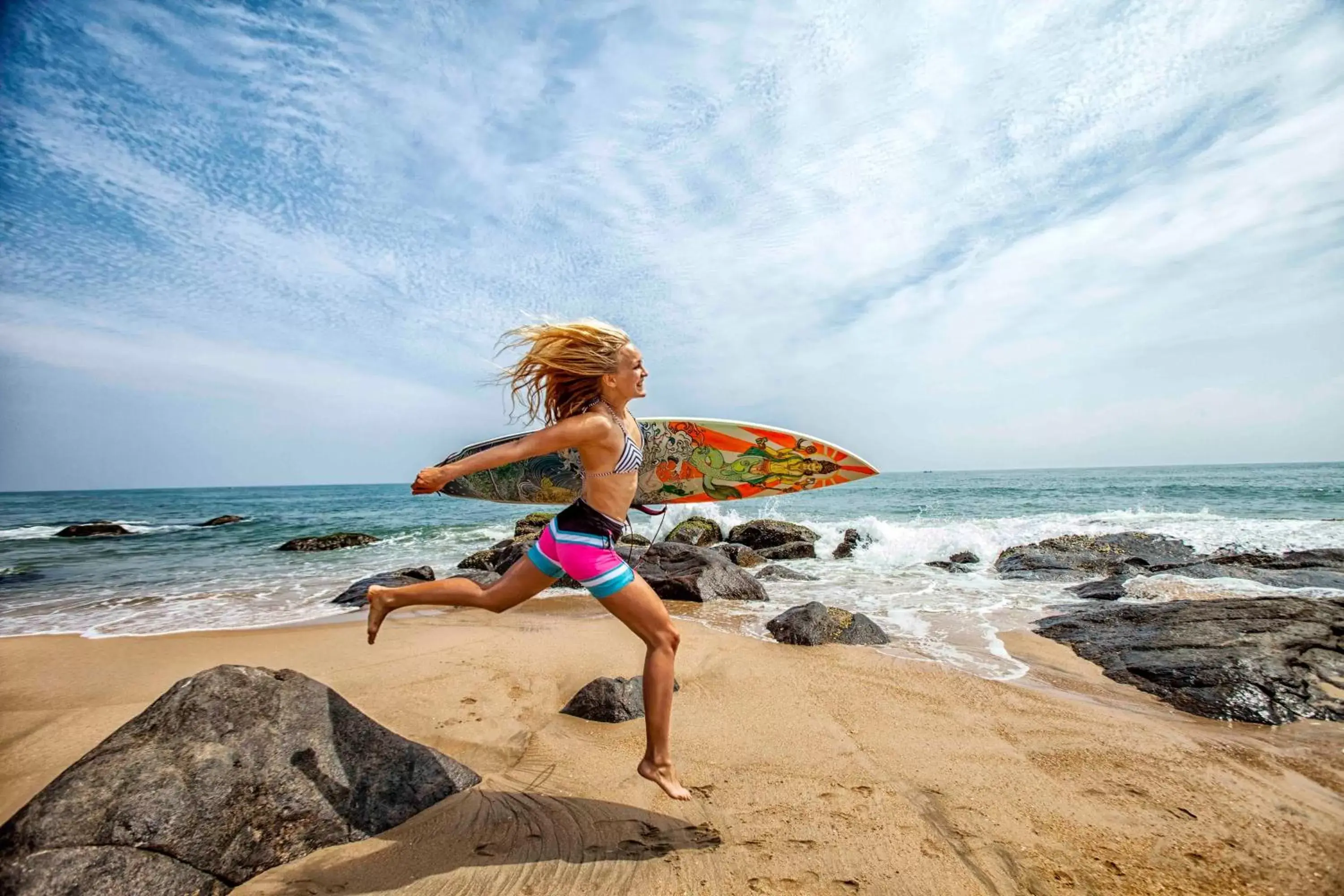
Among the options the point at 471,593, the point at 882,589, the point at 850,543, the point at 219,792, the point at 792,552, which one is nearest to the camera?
the point at 219,792

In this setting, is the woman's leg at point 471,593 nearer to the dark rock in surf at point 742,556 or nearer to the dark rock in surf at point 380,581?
the dark rock in surf at point 380,581

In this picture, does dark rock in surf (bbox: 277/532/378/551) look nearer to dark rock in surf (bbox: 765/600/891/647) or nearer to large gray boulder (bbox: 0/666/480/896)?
dark rock in surf (bbox: 765/600/891/647)

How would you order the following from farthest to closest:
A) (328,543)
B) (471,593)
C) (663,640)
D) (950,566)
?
(328,543)
(950,566)
(471,593)
(663,640)

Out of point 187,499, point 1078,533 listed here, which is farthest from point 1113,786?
point 187,499

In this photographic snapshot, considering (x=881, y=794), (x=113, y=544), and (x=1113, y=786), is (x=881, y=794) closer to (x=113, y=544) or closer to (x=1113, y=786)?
(x=1113, y=786)

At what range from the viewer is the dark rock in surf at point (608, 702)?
3.96 meters

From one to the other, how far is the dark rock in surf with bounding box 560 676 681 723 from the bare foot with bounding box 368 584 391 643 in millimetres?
1496

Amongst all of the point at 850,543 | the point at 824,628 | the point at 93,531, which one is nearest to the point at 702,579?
the point at 824,628

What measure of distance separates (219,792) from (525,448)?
5.98 ft

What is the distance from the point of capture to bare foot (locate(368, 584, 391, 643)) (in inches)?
124

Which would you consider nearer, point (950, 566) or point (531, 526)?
point (950, 566)

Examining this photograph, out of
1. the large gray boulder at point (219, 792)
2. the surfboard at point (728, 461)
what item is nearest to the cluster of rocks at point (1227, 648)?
the surfboard at point (728, 461)

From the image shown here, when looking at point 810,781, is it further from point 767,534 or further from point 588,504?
point 767,534

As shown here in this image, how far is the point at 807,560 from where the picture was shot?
47.3 feet
